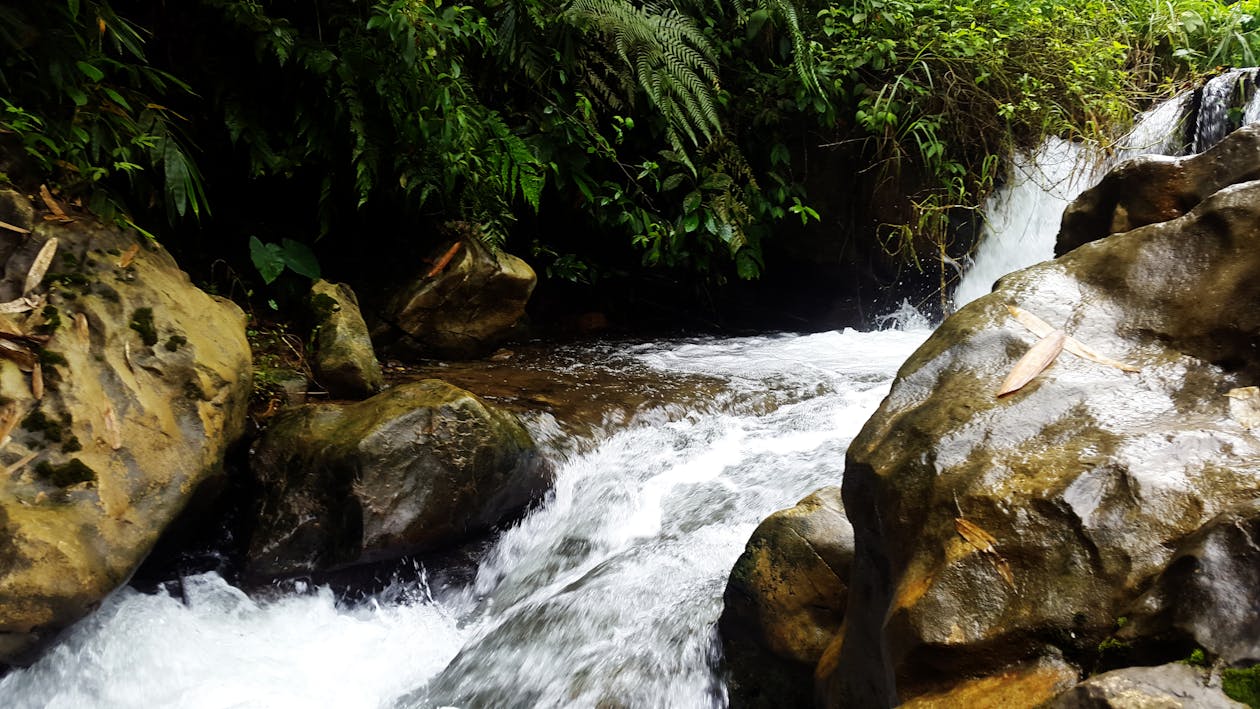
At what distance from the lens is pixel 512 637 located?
8.57ft

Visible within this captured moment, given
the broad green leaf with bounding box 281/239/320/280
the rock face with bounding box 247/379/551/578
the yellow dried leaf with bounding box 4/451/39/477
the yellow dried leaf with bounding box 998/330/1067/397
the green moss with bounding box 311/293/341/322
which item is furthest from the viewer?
the broad green leaf with bounding box 281/239/320/280

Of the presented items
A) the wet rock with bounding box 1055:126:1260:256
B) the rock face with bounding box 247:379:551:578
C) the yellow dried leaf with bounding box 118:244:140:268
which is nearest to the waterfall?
the wet rock with bounding box 1055:126:1260:256

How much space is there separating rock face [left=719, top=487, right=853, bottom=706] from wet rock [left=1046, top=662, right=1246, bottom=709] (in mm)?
921

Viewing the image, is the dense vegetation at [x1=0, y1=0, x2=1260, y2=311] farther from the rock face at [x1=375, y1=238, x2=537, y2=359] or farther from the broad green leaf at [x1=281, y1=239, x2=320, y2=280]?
the rock face at [x1=375, y1=238, x2=537, y2=359]

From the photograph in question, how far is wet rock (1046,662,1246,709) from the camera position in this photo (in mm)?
1062

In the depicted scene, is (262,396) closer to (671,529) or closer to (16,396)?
(16,396)

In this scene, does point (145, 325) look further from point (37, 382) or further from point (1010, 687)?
point (1010, 687)

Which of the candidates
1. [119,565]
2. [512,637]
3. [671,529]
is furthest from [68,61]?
[671,529]

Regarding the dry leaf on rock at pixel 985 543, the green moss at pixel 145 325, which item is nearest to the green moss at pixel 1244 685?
the dry leaf on rock at pixel 985 543

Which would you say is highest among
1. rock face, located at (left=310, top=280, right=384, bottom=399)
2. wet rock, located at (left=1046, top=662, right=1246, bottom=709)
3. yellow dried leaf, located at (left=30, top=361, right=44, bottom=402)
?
wet rock, located at (left=1046, top=662, right=1246, bottom=709)

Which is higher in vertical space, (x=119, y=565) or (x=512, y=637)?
(x=119, y=565)

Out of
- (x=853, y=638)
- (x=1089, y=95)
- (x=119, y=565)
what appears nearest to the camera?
(x=853, y=638)

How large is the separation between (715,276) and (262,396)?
3575mm

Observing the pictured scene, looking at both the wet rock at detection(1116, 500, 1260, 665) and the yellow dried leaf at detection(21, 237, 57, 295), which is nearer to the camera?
the wet rock at detection(1116, 500, 1260, 665)
